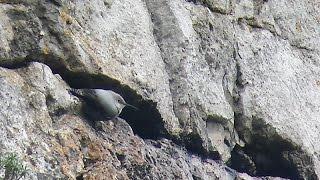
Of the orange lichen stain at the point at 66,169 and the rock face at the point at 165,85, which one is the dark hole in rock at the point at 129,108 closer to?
the rock face at the point at 165,85

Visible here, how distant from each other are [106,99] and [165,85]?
0.96 metres

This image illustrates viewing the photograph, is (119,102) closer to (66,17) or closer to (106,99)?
(106,99)

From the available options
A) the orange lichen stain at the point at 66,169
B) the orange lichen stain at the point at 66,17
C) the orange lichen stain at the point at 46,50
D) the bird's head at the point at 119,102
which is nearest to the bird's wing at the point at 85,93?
the bird's head at the point at 119,102

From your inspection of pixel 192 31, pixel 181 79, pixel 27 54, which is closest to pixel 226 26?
pixel 192 31

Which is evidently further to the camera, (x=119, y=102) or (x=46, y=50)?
(x=119, y=102)

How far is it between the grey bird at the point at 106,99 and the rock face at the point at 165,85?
0.26ft

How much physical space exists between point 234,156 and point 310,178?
3.32 feet

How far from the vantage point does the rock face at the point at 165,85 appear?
23.2 ft

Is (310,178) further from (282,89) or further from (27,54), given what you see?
(27,54)

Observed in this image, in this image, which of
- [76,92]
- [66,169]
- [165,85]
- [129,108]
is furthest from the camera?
[165,85]

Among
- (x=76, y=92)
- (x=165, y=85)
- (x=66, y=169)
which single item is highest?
(x=76, y=92)

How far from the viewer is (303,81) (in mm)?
10234

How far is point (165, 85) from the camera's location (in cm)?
838

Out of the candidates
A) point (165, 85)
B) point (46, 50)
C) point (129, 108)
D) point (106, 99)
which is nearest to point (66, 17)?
point (46, 50)
